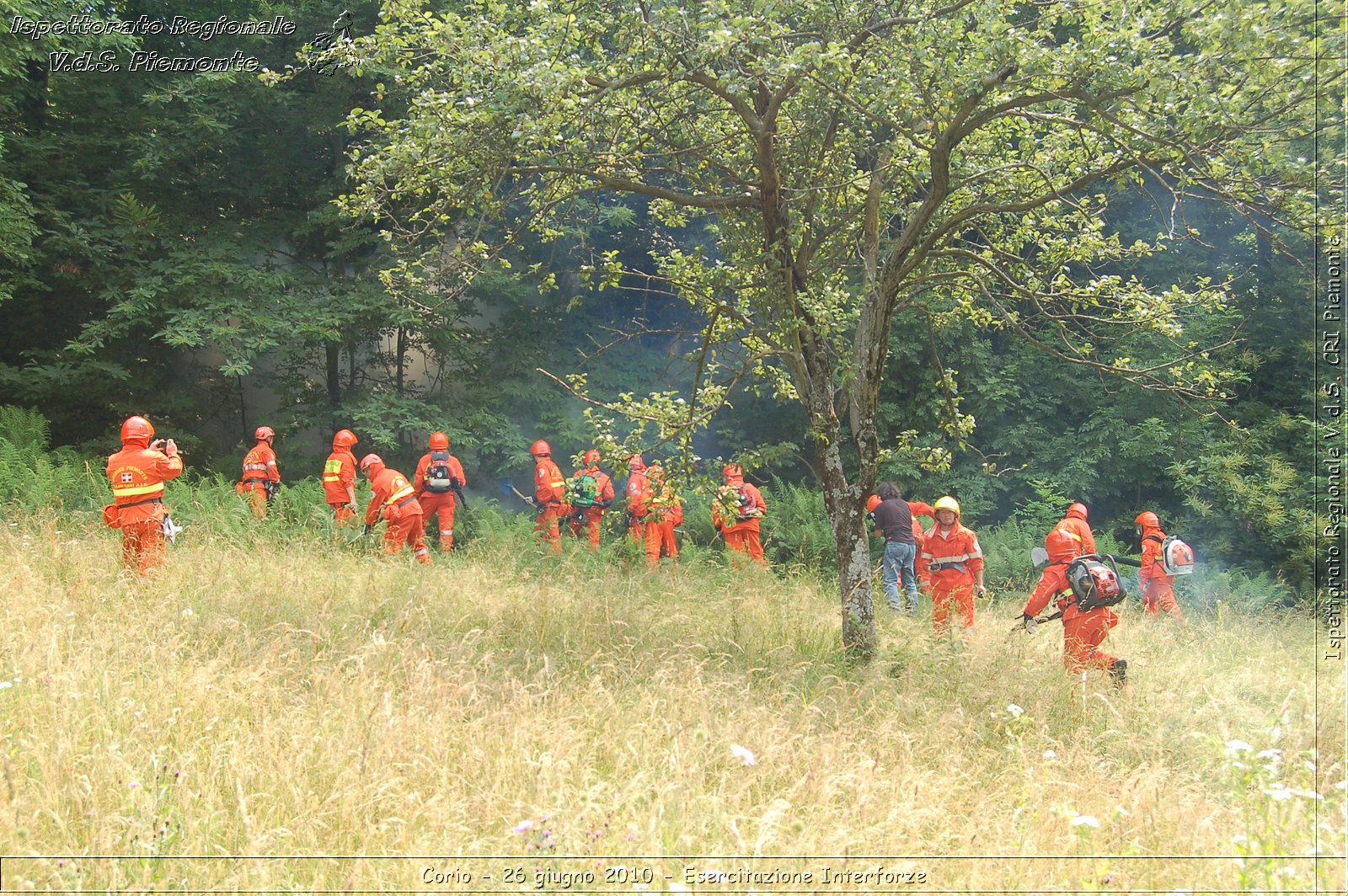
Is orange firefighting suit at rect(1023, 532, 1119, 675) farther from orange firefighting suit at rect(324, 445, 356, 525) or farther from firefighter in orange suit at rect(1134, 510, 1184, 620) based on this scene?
orange firefighting suit at rect(324, 445, 356, 525)

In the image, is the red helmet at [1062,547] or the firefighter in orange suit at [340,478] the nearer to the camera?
the red helmet at [1062,547]

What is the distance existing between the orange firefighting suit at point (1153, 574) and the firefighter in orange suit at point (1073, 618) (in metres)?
4.40

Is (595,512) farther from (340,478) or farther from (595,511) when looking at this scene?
(340,478)

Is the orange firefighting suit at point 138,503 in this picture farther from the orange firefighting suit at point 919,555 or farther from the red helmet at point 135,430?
the orange firefighting suit at point 919,555

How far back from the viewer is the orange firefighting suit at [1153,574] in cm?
1073

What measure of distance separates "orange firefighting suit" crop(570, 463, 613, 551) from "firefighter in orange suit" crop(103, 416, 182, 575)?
5.45 m

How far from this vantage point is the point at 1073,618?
6.66 metres

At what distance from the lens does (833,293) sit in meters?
6.93

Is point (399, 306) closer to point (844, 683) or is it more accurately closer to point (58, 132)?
point (58, 132)

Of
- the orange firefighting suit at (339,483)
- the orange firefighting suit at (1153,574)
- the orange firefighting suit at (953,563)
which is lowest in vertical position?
the orange firefighting suit at (1153,574)

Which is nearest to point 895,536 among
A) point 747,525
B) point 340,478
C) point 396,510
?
point 747,525

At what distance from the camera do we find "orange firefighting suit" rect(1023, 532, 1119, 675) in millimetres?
6500

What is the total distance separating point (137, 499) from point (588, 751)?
5329 mm

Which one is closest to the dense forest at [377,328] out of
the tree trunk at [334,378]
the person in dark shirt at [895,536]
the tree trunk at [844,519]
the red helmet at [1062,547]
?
the tree trunk at [334,378]
